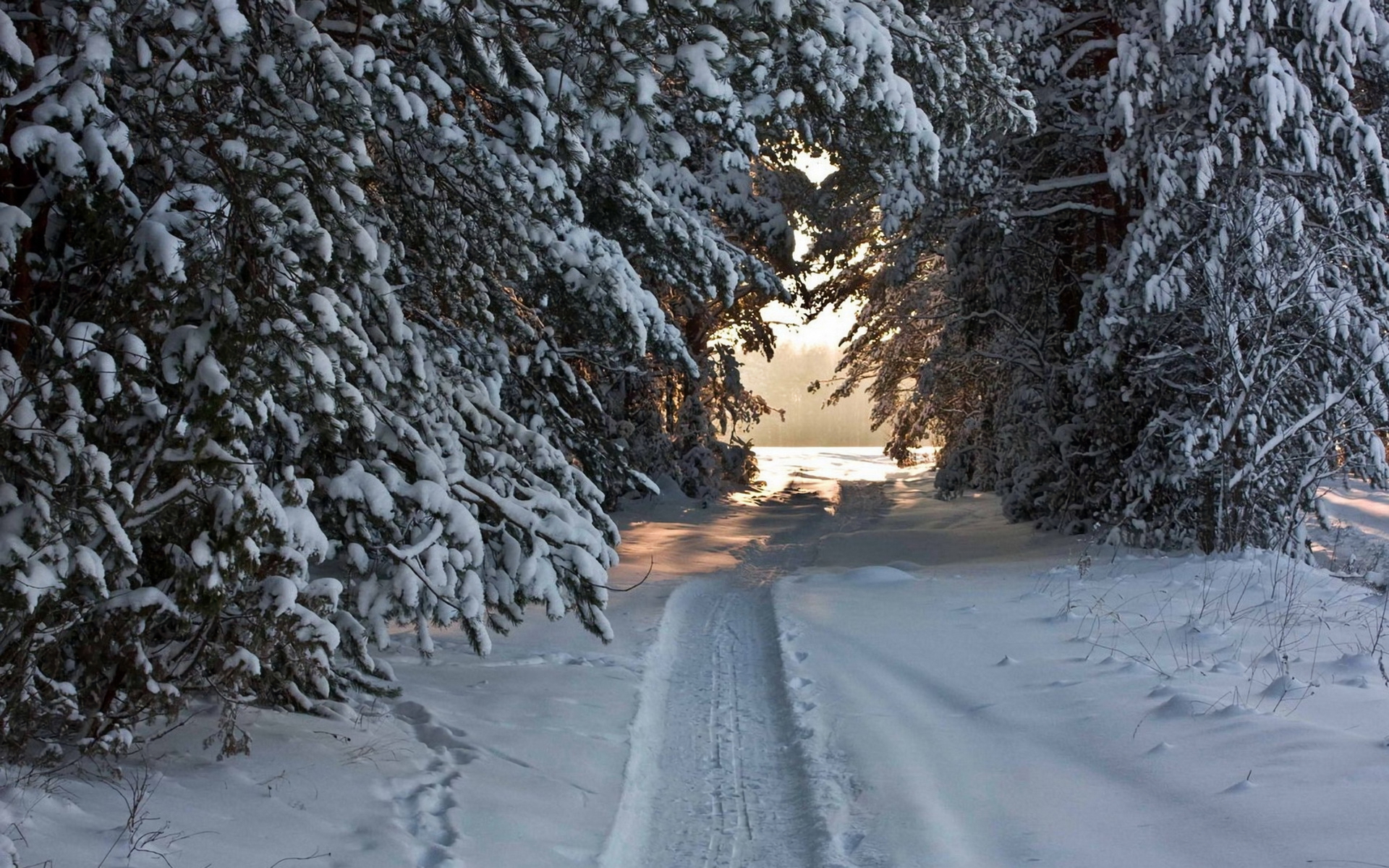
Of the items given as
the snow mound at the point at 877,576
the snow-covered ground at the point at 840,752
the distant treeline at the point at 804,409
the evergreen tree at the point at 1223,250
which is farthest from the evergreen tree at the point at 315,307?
the distant treeline at the point at 804,409

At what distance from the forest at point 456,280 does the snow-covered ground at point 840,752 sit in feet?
1.81

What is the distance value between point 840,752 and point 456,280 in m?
3.62

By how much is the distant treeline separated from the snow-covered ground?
86.6 metres

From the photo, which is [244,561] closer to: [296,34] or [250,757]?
[250,757]

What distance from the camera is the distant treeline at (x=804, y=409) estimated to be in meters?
104

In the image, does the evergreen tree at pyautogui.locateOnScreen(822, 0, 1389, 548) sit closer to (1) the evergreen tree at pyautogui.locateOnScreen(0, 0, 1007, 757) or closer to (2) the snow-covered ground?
(2) the snow-covered ground

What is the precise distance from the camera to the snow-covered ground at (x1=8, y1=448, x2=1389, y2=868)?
421 cm

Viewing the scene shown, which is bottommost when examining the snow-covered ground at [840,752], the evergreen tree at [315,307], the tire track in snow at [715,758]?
the tire track in snow at [715,758]

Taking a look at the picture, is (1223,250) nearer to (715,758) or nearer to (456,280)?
(715,758)

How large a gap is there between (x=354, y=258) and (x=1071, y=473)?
1108 centimetres


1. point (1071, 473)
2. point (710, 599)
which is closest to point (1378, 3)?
point (1071, 473)

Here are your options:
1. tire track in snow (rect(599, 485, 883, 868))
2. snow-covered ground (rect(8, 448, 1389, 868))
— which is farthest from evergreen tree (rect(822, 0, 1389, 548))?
tire track in snow (rect(599, 485, 883, 868))

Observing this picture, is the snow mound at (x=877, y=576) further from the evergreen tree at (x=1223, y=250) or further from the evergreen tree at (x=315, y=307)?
the evergreen tree at (x=315, y=307)

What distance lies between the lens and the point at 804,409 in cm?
11181
